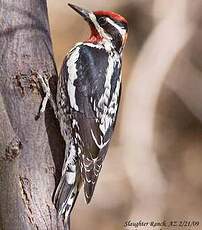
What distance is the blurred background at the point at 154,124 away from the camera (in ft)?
5.85

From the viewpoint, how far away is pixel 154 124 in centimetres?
180

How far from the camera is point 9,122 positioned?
136 centimetres

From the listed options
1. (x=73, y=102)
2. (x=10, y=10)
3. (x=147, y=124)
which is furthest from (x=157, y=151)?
(x=10, y=10)

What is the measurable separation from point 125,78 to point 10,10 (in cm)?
54

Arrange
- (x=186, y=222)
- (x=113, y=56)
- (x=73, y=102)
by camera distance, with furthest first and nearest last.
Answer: (x=186, y=222)
(x=113, y=56)
(x=73, y=102)

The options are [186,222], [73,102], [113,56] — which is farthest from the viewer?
[186,222]

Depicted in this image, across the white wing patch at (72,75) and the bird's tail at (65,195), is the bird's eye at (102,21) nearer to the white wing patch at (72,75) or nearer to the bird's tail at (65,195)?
the white wing patch at (72,75)

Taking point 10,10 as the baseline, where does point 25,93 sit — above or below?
below

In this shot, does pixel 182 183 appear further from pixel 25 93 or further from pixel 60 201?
pixel 25 93

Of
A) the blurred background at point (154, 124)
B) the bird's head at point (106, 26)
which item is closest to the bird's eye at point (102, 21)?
the bird's head at point (106, 26)

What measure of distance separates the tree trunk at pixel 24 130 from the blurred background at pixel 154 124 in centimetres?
37

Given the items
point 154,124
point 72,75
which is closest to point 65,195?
point 72,75

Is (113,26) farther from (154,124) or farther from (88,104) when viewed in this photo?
(154,124)

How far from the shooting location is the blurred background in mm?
1784
